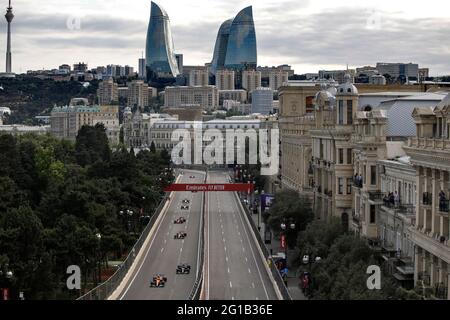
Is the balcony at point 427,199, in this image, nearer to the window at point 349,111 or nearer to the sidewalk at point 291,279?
the sidewalk at point 291,279

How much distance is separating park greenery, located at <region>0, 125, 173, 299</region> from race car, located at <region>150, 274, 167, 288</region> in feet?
6.97

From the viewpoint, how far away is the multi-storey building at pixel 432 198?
85.6ft

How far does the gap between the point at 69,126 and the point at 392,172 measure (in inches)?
6433

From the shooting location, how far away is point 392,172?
3756cm

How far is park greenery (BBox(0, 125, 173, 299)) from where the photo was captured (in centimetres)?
3151

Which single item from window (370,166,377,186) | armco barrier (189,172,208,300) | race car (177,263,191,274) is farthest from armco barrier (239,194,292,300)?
window (370,166,377,186)

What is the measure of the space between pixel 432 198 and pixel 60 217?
21233 mm

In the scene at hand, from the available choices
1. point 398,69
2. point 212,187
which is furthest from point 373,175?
point 398,69

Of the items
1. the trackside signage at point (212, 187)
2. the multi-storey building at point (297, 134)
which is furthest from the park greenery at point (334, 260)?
the trackside signage at point (212, 187)

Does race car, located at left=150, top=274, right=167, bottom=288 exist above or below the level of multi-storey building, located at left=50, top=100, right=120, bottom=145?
below

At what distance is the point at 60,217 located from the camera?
44750 mm

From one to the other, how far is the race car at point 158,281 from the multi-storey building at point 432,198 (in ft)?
39.6

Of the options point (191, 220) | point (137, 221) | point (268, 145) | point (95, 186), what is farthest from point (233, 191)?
point (95, 186)

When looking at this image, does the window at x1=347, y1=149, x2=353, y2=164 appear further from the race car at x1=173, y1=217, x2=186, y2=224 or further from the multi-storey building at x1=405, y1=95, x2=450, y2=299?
the race car at x1=173, y1=217, x2=186, y2=224
